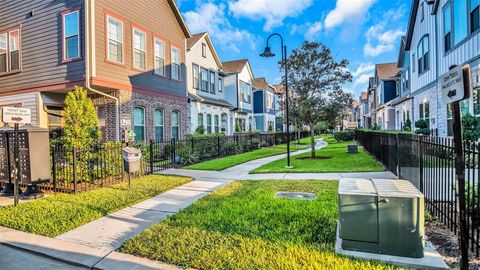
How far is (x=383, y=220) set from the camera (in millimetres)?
3539

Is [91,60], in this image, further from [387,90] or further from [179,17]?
[387,90]

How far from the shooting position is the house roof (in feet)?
105

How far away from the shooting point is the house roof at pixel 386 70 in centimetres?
3201

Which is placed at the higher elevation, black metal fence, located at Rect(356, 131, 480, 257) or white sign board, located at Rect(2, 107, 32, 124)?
white sign board, located at Rect(2, 107, 32, 124)

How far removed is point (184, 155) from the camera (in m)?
13.3

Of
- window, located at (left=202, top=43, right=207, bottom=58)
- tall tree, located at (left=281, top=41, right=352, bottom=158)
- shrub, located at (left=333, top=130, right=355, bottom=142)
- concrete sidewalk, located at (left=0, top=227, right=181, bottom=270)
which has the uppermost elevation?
window, located at (left=202, top=43, right=207, bottom=58)

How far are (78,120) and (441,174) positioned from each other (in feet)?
28.8

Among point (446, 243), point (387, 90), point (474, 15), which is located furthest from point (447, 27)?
point (387, 90)

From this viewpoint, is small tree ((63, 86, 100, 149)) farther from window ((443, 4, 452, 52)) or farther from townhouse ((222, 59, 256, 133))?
townhouse ((222, 59, 256, 133))

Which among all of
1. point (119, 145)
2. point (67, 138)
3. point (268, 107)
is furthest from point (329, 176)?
point (268, 107)

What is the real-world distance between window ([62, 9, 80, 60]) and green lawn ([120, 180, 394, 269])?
924 centimetres

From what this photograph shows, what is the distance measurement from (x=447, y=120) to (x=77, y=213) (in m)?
13.6

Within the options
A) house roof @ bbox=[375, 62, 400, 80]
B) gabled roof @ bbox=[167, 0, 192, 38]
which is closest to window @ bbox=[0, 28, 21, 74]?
gabled roof @ bbox=[167, 0, 192, 38]

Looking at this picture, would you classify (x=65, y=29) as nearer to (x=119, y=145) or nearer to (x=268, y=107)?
(x=119, y=145)
